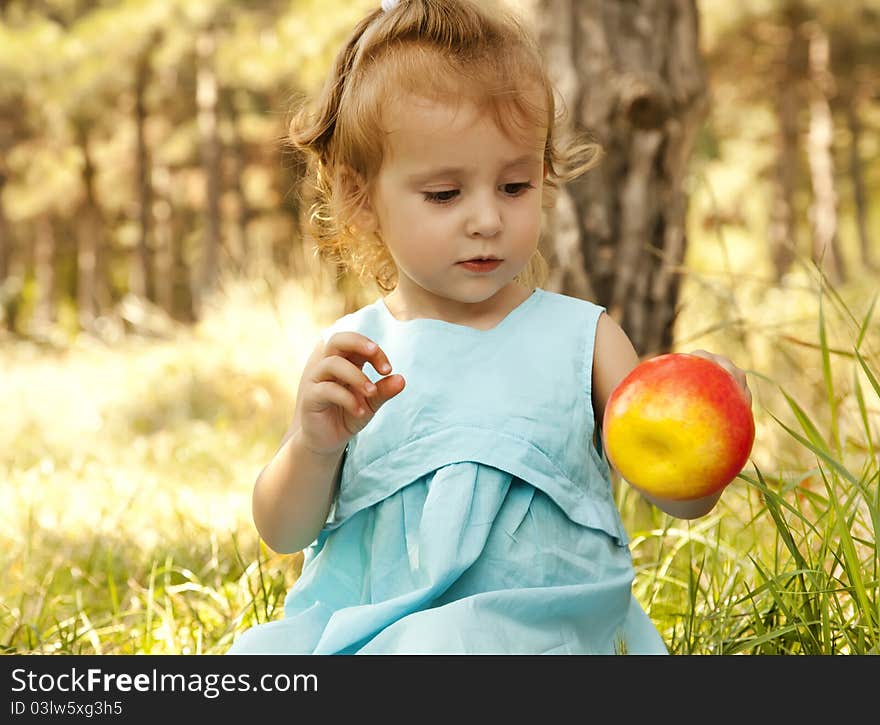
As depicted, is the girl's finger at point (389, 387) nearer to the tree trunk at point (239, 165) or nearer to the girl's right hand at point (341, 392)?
the girl's right hand at point (341, 392)

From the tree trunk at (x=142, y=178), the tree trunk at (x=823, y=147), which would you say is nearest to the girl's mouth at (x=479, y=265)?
the tree trunk at (x=823, y=147)

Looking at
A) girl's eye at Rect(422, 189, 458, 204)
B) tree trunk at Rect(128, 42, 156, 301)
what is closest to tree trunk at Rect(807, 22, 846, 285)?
tree trunk at Rect(128, 42, 156, 301)

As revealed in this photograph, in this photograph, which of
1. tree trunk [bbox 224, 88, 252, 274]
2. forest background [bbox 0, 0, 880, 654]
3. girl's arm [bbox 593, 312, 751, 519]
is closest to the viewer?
girl's arm [bbox 593, 312, 751, 519]

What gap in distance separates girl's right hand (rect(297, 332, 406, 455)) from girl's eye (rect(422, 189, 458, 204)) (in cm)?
26

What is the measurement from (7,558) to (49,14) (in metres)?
20.2

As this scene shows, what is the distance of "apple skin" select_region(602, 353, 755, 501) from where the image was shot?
1446 mm

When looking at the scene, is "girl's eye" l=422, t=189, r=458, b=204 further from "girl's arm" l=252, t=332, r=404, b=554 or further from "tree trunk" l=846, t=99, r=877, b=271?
"tree trunk" l=846, t=99, r=877, b=271

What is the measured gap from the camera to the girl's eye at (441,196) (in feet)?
5.55

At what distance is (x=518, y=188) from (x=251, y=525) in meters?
1.92

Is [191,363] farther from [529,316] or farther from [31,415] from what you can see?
[529,316]

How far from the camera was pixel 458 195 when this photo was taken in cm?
169

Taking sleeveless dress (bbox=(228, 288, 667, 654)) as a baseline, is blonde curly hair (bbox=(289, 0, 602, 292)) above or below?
above

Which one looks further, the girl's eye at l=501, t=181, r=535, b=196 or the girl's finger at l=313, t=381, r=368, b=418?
the girl's eye at l=501, t=181, r=535, b=196

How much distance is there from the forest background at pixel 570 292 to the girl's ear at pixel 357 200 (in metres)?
0.25
